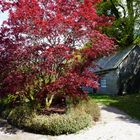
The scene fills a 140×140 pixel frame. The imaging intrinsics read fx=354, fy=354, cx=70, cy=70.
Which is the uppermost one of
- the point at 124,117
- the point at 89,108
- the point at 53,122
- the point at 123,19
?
the point at 123,19

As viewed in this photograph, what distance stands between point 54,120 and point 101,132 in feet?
7.42

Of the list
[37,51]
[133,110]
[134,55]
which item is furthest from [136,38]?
[37,51]

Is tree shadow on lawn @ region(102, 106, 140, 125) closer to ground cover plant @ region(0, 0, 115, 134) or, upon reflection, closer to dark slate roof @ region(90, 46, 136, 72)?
ground cover plant @ region(0, 0, 115, 134)

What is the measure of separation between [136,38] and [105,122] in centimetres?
2962

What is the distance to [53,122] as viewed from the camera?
646 inches

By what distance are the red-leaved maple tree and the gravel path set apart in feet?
6.51

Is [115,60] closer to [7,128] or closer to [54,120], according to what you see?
[7,128]

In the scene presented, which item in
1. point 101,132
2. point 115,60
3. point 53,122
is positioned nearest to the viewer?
point 101,132

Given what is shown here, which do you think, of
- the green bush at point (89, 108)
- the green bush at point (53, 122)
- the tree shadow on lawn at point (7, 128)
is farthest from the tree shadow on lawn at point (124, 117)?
the tree shadow on lawn at point (7, 128)

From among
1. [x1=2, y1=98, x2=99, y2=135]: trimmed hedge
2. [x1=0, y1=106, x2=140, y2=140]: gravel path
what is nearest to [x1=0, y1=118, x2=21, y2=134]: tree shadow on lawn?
[x1=0, y1=106, x2=140, y2=140]: gravel path

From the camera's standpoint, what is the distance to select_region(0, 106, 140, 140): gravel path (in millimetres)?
15133

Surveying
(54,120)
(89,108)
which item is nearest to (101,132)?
(54,120)

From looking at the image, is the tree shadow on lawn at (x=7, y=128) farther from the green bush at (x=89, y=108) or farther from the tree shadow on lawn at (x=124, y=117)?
the tree shadow on lawn at (x=124, y=117)

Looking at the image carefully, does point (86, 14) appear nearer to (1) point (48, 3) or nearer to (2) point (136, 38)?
(1) point (48, 3)
